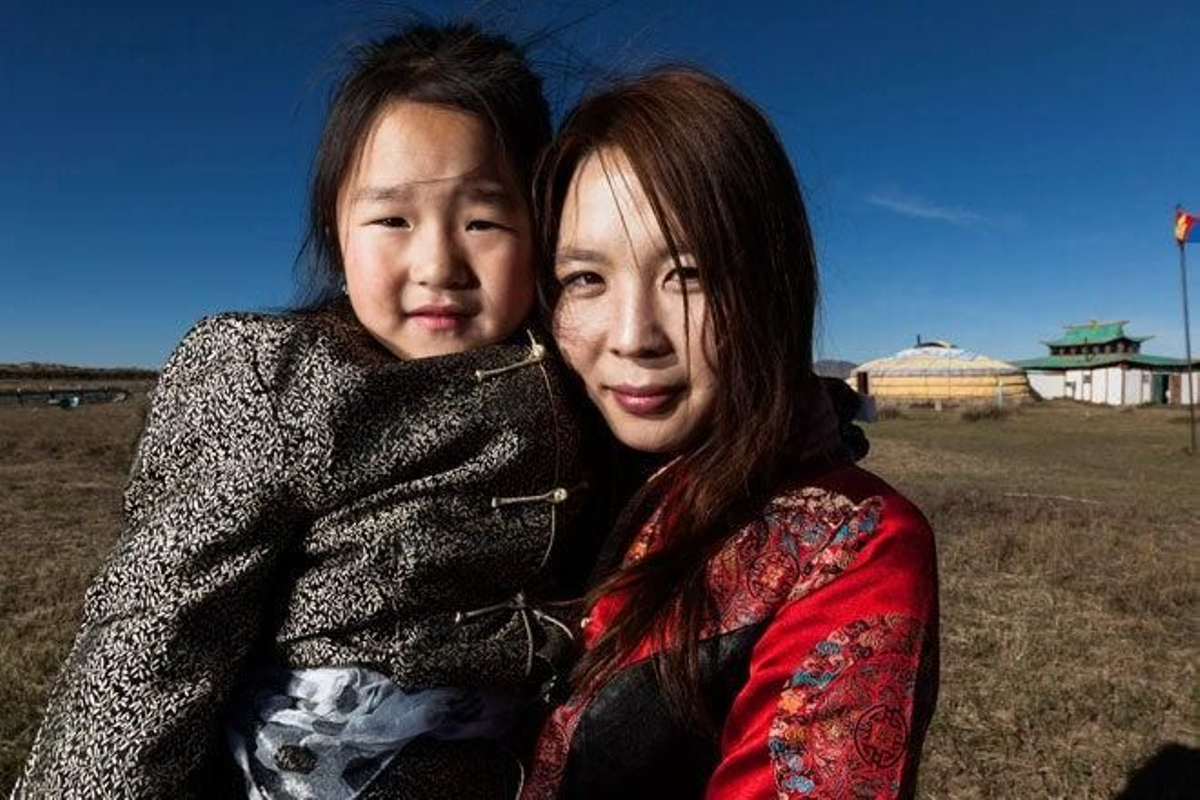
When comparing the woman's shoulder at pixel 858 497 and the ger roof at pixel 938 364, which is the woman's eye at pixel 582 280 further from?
the ger roof at pixel 938 364

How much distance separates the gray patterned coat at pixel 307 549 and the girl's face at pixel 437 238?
125mm

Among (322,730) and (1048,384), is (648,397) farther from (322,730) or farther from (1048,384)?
(1048,384)

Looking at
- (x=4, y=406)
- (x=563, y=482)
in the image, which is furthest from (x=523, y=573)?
(x=4, y=406)

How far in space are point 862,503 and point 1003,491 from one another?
1314cm

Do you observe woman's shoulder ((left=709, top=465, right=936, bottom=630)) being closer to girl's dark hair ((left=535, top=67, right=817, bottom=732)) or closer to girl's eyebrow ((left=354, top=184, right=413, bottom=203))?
girl's dark hair ((left=535, top=67, right=817, bottom=732))

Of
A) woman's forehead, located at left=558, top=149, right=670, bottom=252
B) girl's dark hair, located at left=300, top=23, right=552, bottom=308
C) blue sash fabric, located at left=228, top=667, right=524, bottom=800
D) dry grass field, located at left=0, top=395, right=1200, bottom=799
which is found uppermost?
girl's dark hair, located at left=300, top=23, right=552, bottom=308

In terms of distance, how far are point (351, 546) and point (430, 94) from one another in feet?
2.83

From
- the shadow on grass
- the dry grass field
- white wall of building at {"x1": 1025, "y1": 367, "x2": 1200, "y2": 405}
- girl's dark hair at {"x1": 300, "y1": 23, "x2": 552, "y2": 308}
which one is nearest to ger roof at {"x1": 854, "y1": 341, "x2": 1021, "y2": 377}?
white wall of building at {"x1": 1025, "y1": 367, "x2": 1200, "y2": 405}

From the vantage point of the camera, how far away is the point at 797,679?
109 centimetres

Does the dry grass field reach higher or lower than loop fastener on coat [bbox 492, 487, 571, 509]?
lower

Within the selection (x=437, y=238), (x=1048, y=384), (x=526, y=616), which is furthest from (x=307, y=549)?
(x=1048, y=384)

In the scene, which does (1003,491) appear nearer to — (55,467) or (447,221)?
(447,221)

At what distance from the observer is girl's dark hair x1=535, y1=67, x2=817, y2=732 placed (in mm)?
1298

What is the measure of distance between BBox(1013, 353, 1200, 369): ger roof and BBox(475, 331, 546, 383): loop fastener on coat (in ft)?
193
